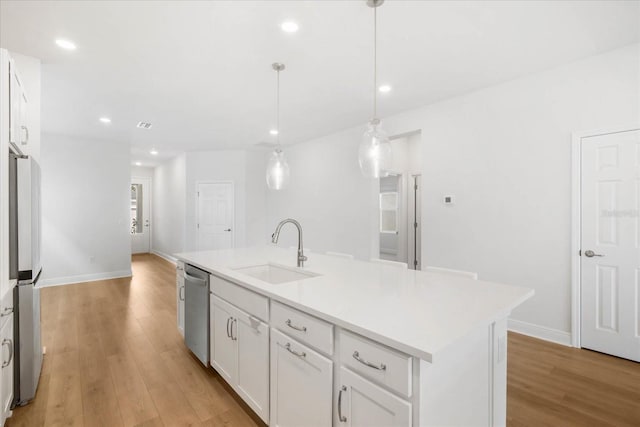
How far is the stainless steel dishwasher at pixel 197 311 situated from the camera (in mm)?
2471

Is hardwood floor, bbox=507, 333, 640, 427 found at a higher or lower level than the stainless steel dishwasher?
lower

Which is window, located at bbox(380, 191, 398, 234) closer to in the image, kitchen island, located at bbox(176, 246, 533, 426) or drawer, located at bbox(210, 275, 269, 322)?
kitchen island, located at bbox(176, 246, 533, 426)

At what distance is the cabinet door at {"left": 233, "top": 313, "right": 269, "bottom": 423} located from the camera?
1766 mm

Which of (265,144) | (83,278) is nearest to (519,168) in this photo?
(265,144)

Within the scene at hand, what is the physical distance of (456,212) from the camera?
3818 millimetres

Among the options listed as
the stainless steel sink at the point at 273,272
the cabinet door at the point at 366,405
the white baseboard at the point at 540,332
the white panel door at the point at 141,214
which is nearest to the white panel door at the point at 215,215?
the white panel door at the point at 141,214

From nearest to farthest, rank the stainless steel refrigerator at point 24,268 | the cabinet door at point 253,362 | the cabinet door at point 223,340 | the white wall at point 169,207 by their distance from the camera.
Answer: the cabinet door at point 253,362 < the stainless steel refrigerator at point 24,268 < the cabinet door at point 223,340 < the white wall at point 169,207

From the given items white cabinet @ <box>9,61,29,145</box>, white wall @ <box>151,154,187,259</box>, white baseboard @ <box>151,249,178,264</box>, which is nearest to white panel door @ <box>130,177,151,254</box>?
white wall @ <box>151,154,187,259</box>

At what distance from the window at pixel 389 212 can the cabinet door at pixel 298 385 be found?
198 inches

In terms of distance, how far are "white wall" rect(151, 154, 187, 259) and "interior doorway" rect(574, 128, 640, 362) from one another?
7.08m

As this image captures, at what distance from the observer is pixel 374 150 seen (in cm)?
226

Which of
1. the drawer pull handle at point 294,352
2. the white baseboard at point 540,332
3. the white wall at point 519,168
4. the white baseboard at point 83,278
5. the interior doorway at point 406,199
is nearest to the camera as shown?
the drawer pull handle at point 294,352

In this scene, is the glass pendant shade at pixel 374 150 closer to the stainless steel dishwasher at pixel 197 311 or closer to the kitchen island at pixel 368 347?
the kitchen island at pixel 368 347

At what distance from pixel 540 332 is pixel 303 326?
2938 mm
